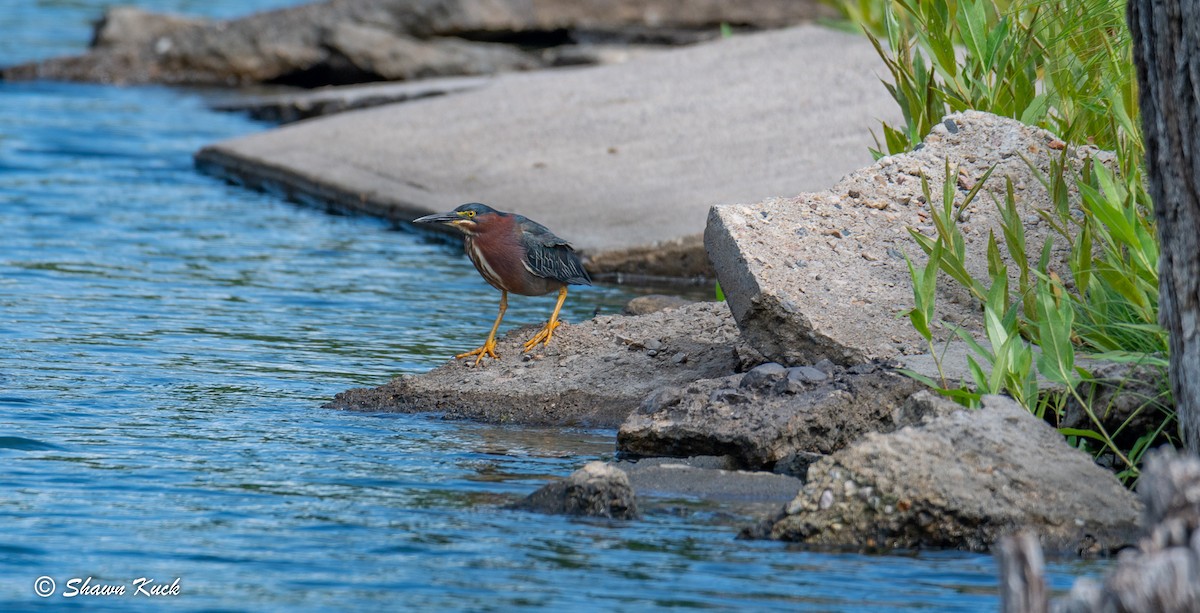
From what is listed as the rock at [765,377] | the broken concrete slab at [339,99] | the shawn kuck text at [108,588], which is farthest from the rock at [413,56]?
the shawn kuck text at [108,588]

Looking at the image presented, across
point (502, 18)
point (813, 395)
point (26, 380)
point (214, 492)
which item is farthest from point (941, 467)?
point (502, 18)

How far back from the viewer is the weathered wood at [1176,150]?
13.3ft

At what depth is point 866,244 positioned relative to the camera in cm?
624

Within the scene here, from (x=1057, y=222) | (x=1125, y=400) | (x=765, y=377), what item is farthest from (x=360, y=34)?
(x=1125, y=400)

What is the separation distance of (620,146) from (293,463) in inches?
262

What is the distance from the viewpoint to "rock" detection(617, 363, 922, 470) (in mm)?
5445

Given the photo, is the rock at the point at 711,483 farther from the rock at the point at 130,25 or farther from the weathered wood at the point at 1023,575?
the rock at the point at 130,25

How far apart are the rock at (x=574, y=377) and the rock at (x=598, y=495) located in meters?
1.30

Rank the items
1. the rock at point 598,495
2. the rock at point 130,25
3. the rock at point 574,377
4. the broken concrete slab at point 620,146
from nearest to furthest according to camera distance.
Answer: the rock at point 598,495 → the rock at point 574,377 → the broken concrete slab at point 620,146 → the rock at point 130,25

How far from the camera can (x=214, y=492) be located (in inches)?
204

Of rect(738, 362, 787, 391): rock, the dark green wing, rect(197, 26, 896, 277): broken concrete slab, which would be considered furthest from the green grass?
rect(197, 26, 896, 277): broken concrete slab

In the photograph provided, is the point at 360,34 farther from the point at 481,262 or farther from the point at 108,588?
the point at 108,588

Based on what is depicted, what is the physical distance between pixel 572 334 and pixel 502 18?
47.9 feet

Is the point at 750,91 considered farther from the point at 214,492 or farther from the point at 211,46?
the point at 211,46
